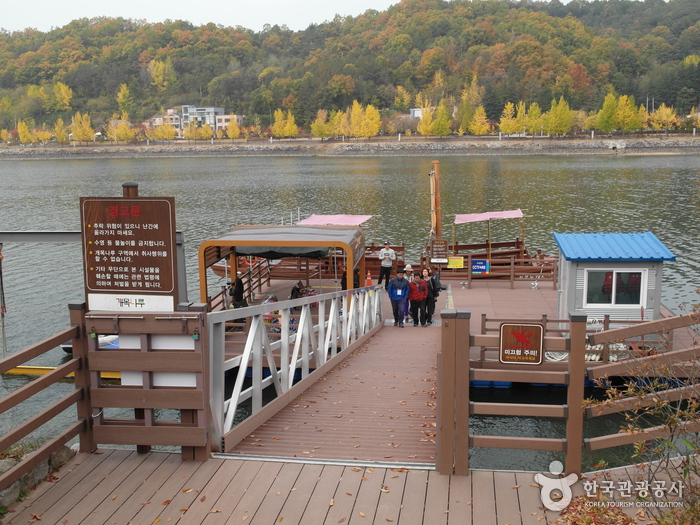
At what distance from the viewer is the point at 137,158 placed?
479 ft

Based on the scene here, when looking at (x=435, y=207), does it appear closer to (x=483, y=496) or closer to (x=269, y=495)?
(x=483, y=496)

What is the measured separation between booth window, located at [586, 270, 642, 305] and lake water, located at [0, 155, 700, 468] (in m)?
10.1

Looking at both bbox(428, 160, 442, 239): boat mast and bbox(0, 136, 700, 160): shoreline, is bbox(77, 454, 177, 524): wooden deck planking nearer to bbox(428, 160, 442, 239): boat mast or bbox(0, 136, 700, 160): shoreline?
bbox(428, 160, 442, 239): boat mast

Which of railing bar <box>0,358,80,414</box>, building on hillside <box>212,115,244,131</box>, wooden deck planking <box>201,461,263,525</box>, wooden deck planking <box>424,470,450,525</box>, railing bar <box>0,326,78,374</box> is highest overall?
building on hillside <box>212,115,244,131</box>

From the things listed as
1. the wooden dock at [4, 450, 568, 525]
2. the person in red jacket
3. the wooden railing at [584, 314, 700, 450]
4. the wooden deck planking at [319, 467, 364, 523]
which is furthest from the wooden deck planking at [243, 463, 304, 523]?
the person in red jacket

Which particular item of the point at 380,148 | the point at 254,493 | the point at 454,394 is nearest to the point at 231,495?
the point at 254,493

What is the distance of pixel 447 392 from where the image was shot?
4.53 m

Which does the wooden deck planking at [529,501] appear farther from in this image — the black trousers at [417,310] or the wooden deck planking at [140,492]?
the black trousers at [417,310]

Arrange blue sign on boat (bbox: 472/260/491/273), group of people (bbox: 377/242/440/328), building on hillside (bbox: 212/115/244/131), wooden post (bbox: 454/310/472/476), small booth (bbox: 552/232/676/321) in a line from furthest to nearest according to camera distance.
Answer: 1. building on hillside (bbox: 212/115/244/131)
2. blue sign on boat (bbox: 472/260/491/273)
3. group of people (bbox: 377/242/440/328)
4. small booth (bbox: 552/232/676/321)
5. wooden post (bbox: 454/310/472/476)

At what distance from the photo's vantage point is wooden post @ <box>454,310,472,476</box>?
4.40m

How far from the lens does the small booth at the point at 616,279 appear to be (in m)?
12.4

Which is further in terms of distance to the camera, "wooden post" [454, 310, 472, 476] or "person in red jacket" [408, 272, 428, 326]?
"person in red jacket" [408, 272, 428, 326]

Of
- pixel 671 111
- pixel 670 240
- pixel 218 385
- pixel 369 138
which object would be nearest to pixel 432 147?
pixel 369 138

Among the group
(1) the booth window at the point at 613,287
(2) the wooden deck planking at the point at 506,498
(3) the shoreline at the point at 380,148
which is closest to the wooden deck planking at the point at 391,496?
(2) the wooden deck planking at the point at 506,498
